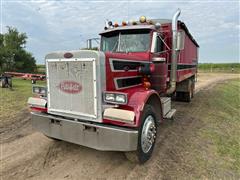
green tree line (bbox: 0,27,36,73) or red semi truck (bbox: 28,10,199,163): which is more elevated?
green tree line (bbox: 0,27,36,73)

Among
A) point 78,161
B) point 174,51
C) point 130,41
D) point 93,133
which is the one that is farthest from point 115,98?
point 174,51

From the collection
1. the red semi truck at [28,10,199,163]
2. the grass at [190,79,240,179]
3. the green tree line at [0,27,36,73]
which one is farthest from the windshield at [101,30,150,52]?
the green tree line at [0,27,36,73]

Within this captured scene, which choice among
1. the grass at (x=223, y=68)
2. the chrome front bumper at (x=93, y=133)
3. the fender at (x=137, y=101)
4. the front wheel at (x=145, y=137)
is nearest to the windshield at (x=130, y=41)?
the fender at (x=137, y=101)

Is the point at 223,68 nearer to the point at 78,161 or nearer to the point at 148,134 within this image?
the point at 148,134

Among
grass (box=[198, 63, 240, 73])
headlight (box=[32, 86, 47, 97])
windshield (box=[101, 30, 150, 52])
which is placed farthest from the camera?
grass (box=[198, 63, 240, 73])

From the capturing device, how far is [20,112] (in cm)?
688

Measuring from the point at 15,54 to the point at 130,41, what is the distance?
3392 centimetres

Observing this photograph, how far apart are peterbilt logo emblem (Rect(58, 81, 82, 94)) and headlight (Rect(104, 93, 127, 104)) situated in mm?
472

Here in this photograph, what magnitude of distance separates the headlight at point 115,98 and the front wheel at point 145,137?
51cm

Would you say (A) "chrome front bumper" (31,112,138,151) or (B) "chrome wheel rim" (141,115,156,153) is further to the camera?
(B) "chrome wheel rim" (141,115,156,153)

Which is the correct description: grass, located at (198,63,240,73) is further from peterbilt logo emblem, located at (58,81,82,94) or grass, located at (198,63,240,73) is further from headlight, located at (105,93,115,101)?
peterbilt logo emblem, located at (58,81,82,94)

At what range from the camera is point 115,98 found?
3.05 meters

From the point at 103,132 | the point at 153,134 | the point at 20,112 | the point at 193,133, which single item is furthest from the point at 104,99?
the point at 20,112

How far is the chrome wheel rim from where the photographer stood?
339 centimetres
